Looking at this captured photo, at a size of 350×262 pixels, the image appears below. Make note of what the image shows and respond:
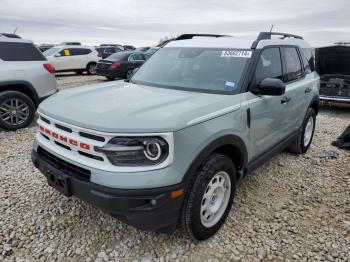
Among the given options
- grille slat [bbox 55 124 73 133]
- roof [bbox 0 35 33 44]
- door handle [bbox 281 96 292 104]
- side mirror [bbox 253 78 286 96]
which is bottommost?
grille slat [bbox 55 124 73 133]

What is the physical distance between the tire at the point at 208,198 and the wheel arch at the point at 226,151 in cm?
10

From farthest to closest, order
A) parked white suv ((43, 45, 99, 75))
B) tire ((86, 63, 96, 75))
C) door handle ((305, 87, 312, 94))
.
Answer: tire ((86, 63, 96, 75)) → parked white suv ((43, 45, 99, 75)) → door handle ((305, 87, 312, 94))

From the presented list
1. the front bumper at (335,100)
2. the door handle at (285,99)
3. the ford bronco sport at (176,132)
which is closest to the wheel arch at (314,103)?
the ford bronco sport at (176,132)

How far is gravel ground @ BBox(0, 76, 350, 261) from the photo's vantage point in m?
2.73

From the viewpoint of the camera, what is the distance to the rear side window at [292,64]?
4039mm

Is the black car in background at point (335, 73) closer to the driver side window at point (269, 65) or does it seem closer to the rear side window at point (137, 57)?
the driver side window at point (269, 65)

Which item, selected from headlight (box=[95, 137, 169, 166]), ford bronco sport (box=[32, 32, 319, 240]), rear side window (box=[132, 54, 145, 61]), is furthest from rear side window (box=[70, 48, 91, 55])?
headlight (box=[95, 137, 169, 166])

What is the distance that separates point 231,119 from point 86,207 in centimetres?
185

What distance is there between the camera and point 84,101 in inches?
110

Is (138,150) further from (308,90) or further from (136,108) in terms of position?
(308,90)

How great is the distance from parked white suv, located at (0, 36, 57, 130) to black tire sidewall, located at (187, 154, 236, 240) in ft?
16.2

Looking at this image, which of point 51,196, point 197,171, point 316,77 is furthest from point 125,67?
point 197,171

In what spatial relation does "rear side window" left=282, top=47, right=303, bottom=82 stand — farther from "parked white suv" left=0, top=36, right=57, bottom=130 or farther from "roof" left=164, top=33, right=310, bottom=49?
"parked white suv" left=0, top=36, right=57, bottom=130

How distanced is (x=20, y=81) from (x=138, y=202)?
5044 mm
